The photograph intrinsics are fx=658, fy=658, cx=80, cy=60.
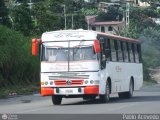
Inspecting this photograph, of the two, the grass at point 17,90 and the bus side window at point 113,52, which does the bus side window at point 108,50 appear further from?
the grass at point 17,90

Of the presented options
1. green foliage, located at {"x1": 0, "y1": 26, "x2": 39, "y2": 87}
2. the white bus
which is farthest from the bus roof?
green foliage, located at {"x1": 0, "y1": 26, "x2": 39, "y2": 87}

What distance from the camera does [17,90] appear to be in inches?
1494

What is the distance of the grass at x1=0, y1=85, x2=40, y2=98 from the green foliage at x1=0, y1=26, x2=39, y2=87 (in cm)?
91

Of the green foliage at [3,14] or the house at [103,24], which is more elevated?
the green foliage at [3,14]

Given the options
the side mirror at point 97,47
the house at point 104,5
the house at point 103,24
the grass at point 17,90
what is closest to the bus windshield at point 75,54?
the side mirror at point 97,47

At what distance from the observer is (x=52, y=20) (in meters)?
59.5

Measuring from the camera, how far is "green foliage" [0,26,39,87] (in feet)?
131

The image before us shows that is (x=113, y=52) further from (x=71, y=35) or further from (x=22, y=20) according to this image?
(x=22, y=20)

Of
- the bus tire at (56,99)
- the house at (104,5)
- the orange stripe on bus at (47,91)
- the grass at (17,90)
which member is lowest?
the house at (104,5)

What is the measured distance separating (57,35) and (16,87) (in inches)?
534

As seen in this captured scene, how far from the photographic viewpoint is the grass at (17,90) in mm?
35306

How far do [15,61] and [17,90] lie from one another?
3.37 meters

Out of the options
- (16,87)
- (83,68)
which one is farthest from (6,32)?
(83,68)

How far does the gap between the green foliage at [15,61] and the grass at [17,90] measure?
0.91 m
